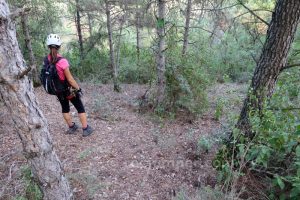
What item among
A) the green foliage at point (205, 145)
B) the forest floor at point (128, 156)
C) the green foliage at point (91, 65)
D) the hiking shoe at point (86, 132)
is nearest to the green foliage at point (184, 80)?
the forest floor at point (128, 156)

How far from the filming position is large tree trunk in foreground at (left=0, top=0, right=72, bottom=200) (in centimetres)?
231

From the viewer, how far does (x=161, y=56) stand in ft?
20.3

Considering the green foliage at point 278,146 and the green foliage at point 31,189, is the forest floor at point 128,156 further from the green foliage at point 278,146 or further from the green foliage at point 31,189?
the green foliage at point 278,146

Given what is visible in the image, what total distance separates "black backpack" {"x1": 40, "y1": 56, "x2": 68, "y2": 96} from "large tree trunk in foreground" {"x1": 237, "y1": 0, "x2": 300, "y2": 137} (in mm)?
3140

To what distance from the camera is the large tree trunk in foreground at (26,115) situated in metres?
2.31

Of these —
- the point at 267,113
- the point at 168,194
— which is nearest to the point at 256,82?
the point at 267,113

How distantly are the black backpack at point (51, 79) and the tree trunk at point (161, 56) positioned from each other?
2.61m

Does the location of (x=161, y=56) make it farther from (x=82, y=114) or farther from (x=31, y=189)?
(x=31, y=189)

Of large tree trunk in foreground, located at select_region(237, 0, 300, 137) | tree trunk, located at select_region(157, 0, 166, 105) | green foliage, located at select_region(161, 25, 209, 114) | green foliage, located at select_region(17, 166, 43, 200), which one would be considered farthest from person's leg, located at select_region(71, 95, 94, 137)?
large tree trunk in foreground, located at select_region(237, 0, 300, 137)

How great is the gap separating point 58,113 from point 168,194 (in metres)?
4.11

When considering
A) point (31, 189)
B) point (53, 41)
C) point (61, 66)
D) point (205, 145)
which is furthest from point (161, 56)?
point (31, 189)

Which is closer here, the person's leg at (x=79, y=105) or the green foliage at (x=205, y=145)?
the green foliage at (x=205, y=145)

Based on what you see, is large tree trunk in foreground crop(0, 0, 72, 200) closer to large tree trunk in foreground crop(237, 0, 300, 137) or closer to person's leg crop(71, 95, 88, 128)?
person's leg crop(71, 95, 88, 128)

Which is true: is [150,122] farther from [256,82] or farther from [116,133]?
[256,82]
